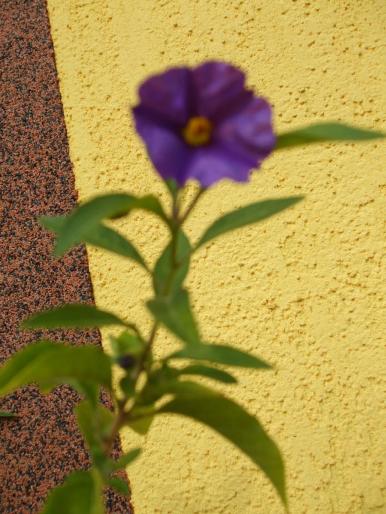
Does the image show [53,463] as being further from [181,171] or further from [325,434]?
[181,171]

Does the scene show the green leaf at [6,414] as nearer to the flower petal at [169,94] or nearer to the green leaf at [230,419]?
the green leaf at [230,419]

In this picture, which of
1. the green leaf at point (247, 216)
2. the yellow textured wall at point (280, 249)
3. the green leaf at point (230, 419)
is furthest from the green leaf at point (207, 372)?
the yellow textured wall at point (280, 249)

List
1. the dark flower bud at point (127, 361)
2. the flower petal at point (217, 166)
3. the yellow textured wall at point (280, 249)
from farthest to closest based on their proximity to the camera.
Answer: the yellow textured wall at point (280, 249) < the dark flower bud at point (127, 361) < the flower petal at point (217, 166)

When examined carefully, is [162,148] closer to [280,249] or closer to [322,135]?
[322,135]

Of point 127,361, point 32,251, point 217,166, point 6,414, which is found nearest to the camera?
point 217,166

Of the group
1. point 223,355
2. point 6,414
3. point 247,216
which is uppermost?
point 247,216

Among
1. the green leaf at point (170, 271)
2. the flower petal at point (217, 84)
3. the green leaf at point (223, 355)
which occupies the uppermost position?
the flower petal at point (217, 84)

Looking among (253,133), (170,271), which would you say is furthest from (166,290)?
(253,133)
